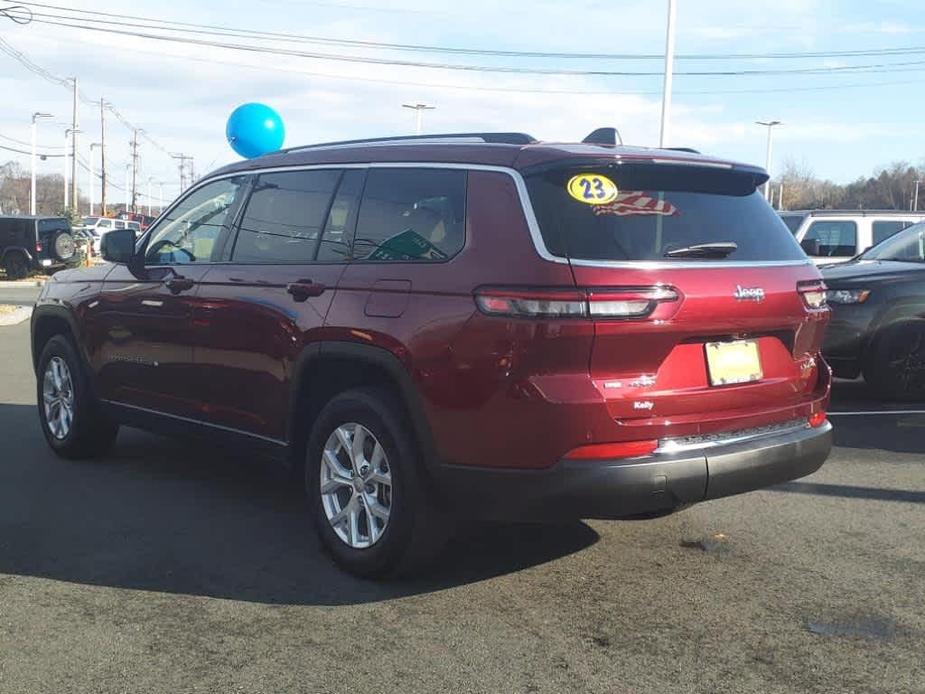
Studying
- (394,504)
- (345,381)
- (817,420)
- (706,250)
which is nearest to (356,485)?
(394,504)

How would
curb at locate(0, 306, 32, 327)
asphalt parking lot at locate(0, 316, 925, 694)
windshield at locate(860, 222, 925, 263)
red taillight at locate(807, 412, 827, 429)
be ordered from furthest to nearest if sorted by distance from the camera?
curb at locate(0, 306, 32, 327) < windshield at locate(860, 222, 925, 263) < red taillight at locate(807, 412, 827, 429) < asphalt parking lot at locate(0, 316, 925, 694)

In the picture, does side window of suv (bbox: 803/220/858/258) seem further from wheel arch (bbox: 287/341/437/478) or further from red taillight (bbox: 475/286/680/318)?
red taillight (bbox: 475/286/680/318)

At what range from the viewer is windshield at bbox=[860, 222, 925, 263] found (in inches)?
370

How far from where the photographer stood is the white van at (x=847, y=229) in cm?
1352

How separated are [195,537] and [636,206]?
275cm

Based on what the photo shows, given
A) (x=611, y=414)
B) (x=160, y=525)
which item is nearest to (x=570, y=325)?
(x=611, y=414)

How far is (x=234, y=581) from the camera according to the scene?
4.42m

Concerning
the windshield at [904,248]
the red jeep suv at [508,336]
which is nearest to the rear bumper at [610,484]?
the red jeep suv at [508,336]

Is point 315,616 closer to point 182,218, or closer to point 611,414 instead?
point 611,414

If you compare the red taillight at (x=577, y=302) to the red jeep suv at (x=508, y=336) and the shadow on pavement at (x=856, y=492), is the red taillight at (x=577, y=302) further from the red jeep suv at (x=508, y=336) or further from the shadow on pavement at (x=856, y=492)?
the shadow on pavement at (x=856, y=492)

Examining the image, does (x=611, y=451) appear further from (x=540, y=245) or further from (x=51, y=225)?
(x=51, y=225)

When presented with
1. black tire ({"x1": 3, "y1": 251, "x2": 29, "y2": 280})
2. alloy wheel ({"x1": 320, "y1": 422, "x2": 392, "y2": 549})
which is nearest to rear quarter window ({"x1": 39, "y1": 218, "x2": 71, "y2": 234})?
black tire ({"x1": 3, "y1": 251, "x2": 29, "y2": 280})

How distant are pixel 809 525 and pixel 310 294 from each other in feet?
9.32

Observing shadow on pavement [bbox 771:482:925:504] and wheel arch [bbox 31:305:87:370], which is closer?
shadow on pavement [bbox 771:482:925:504]
